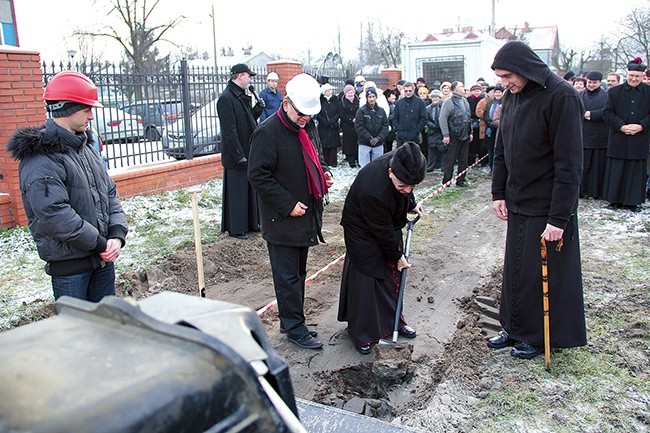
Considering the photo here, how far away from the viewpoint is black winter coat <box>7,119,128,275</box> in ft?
10.3

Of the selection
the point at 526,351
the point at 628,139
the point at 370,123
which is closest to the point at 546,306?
the point at 526,351

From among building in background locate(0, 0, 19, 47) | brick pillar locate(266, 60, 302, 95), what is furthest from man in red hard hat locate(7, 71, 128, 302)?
brick pillar locate(266, 60, 302, 95)

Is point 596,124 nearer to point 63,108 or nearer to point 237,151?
point 237,151

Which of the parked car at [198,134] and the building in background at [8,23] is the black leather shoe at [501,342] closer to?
the parked car at [198,134]

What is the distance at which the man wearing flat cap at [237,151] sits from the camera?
7.34 metres

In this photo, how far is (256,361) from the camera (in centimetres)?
147

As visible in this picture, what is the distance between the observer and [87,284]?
3500 mm

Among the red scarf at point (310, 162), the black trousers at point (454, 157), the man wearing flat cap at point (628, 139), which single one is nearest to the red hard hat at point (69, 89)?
the red scarf at point (310, 162)

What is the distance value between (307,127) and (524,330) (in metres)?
2.25

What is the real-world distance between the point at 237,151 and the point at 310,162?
10.2ft

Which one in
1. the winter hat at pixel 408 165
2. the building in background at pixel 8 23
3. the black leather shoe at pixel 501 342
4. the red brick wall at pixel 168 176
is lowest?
the black leather shoe at pixel 501 342

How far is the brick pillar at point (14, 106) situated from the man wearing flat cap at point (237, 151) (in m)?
2.43

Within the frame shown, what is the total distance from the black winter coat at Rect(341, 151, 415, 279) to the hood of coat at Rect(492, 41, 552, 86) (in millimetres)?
991

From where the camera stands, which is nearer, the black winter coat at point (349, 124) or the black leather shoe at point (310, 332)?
the black leather shoe at point (310, 332)
